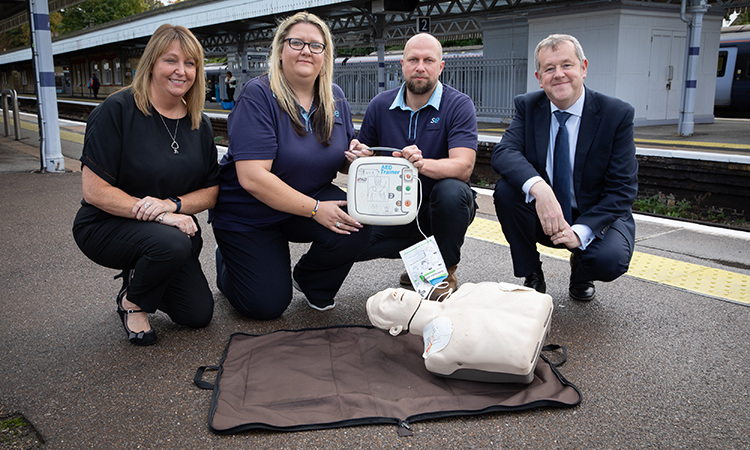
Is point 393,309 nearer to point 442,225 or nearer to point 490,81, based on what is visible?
point 442,225

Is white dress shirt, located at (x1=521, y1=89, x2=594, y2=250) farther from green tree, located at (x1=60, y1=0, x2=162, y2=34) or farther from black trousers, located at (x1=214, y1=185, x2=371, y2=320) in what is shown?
green tree, located at (x1=60, y1=0, x2=162, y2=34)

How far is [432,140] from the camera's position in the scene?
3.53 meters

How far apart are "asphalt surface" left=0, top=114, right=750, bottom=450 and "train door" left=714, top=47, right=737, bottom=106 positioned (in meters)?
19.0

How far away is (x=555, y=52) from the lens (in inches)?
125

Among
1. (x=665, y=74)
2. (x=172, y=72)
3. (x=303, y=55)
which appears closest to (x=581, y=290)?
(x=303, y=55)

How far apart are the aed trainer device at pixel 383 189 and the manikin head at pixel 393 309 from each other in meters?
0.45

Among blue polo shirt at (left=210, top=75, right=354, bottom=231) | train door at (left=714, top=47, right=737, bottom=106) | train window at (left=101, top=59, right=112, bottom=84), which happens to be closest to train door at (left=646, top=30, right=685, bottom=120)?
train door at (left=714, top=47, right=737, bottom=106)

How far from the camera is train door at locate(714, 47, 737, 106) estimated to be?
19.9 meters

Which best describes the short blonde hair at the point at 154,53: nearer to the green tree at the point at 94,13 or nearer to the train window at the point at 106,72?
the train window at the point at 106,72

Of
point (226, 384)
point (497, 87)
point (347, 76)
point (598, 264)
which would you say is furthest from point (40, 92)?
point (347, 76)

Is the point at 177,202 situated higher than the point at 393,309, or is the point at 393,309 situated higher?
the point at 177,202

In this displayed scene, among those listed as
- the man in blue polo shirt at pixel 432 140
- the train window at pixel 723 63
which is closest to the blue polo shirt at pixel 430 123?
the man in blue polo shirt at pixel 432 140

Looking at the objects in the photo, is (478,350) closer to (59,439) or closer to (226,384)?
(226,384)

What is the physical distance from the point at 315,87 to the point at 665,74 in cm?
1342
